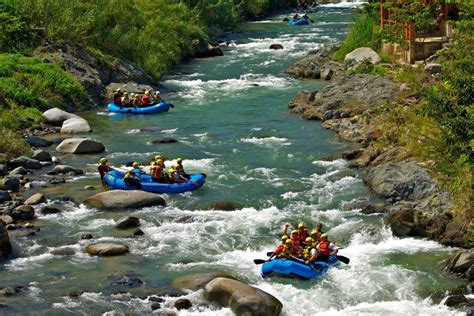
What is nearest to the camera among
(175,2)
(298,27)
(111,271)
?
(111,271)

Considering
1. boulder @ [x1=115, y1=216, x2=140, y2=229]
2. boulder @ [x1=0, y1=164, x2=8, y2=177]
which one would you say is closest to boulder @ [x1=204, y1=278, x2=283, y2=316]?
boulder @ [x1=115, y1=216, x2=140, y2=229]

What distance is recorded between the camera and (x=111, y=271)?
16.8 metres

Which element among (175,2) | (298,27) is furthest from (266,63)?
(298,27)

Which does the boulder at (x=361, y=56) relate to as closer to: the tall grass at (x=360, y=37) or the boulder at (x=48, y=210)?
the tall grass at (x=360, y=37)

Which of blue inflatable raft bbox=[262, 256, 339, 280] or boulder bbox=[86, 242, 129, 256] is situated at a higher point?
boulder bbox=[86, 242, 129, 256]

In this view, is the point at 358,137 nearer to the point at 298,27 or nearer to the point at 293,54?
the point at 293,54

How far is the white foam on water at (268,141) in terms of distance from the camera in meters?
27.3

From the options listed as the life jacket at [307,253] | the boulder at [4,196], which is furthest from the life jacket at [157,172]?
the life jacket at [307,253]

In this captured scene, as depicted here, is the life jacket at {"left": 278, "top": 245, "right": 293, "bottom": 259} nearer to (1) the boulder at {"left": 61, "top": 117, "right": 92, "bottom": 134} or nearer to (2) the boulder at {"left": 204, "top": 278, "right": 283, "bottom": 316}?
(2) the boulder at {"left": 204, "top": 278, "right": 283, "bottom": 316}

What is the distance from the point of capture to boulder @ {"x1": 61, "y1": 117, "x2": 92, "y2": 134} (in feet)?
96.9

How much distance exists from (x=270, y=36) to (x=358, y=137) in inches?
1122

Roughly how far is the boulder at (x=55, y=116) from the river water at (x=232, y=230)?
121 cm

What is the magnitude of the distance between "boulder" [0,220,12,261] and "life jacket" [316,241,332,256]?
6.78 m

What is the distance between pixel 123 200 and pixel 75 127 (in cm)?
941
